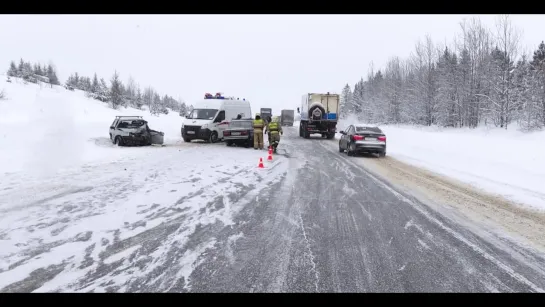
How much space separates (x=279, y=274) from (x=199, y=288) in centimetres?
89

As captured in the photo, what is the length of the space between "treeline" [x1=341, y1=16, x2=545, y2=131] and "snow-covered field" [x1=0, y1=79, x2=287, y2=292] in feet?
104

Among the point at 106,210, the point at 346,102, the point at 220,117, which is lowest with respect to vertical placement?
the point at 106,210

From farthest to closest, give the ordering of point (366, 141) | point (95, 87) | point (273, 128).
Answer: point (95, 87), point (273, 128), point (366, 141)

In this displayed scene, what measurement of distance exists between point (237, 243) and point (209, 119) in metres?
17.1

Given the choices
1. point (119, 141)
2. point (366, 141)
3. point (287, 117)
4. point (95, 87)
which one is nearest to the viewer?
point (366, 141)

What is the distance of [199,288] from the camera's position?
345cm

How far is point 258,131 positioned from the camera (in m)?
18.1

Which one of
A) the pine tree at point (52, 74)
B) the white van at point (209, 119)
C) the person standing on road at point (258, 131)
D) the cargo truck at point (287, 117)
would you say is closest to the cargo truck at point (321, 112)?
the white van at point (209, 119)

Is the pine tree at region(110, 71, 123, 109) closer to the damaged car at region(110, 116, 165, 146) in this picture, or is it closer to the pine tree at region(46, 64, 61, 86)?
the damaged car at region(110, 116, 165, 146)

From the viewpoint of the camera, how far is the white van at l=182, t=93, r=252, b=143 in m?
20.9

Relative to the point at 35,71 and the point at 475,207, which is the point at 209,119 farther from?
the point at 35,71

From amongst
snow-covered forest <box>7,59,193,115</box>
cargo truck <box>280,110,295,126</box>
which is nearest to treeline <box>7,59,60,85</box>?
snow-covered forest <box>7,59,193,115</box>

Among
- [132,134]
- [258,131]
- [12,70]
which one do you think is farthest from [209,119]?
[12,70]
